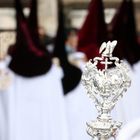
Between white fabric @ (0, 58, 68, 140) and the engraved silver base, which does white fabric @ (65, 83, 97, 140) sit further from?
the engraved silver base

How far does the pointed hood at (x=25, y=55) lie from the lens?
3.87ft

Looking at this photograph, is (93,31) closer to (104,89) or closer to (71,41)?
(71,41)

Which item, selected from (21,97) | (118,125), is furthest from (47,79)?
(118,125)

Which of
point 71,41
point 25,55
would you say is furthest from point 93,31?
point 25,55

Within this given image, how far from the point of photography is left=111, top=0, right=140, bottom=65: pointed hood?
1.27 m

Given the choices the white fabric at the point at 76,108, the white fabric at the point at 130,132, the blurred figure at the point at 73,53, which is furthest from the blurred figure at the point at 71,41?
the white fabric at the point at 130,132

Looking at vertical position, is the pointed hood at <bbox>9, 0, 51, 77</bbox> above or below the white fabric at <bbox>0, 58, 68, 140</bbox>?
above

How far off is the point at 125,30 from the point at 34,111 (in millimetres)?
348

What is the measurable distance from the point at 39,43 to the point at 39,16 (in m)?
0.10

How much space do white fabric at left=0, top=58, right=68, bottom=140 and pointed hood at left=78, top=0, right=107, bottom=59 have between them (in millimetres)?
117

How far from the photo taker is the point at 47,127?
1211 millimetres

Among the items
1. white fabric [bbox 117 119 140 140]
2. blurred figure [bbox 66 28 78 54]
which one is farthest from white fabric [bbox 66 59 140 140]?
white fabric [bbox 117 119 140 140]

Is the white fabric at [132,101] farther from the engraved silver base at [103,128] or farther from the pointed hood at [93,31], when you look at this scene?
the engraved silver base at [103,128]

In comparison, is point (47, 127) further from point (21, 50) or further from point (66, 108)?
point (21, 50)
